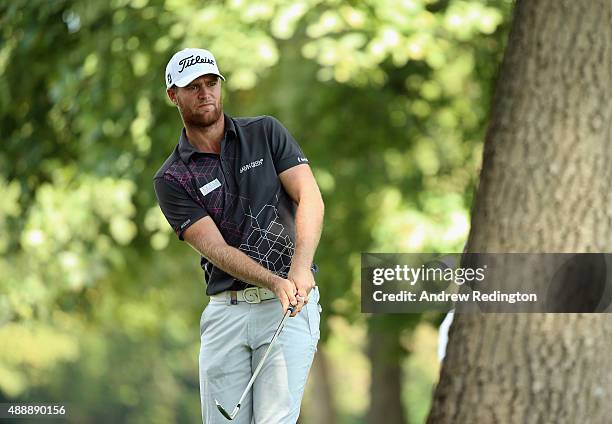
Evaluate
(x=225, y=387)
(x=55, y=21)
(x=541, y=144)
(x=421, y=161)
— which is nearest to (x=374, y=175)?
(x=421, y=161)

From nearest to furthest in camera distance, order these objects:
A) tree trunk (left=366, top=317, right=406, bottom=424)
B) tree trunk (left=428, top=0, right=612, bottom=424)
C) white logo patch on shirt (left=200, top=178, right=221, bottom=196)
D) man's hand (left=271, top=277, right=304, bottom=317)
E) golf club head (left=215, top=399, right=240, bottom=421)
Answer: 1. man's hand (left=271, top=277, right=304, bottom=317)
2. golf club head (left=215, top=399, right=240, bottom=421)
3. white logo patch on shirt (left=200, top=178, right=221, bottom=196)
4. tree trunk (left=428, top=0, right=612, bottom=424)
5. tree trunk (left=366, top=317, right=406, bottom=424)

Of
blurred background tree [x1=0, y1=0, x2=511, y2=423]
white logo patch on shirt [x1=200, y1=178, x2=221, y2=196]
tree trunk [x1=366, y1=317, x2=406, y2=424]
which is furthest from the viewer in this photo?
tree trunk [x1=366, y1=317, x2=406, y2=424]

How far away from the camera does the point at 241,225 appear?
4.55m

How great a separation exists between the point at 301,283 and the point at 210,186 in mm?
581

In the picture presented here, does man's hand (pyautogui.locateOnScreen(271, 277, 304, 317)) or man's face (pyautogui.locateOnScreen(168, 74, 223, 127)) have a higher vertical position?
man's face (pyautogui.locateOnScreen(168, 74, 223, 127))

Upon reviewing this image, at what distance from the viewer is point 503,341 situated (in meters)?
5.13

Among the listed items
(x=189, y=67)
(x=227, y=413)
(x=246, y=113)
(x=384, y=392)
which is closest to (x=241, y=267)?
(x=227, y=413)

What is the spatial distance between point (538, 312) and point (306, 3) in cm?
466

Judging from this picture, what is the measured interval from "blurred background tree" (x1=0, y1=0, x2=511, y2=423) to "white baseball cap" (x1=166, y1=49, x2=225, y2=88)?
14.7ft

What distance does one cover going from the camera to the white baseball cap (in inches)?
177

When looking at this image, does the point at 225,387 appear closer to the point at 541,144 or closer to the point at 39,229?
the point at 541,144

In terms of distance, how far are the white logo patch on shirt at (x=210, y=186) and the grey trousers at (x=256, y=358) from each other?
0.43 metres

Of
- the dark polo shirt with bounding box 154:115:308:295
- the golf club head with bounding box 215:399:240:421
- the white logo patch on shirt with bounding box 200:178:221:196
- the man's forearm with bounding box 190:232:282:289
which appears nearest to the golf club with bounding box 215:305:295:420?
the golf club head with bounding box 215:399:240:421

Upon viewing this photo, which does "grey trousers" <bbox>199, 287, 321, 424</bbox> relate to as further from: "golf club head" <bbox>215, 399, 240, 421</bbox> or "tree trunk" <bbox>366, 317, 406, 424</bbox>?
"tree trunk" <bbox>366, 317, 406, 424</bbox>
